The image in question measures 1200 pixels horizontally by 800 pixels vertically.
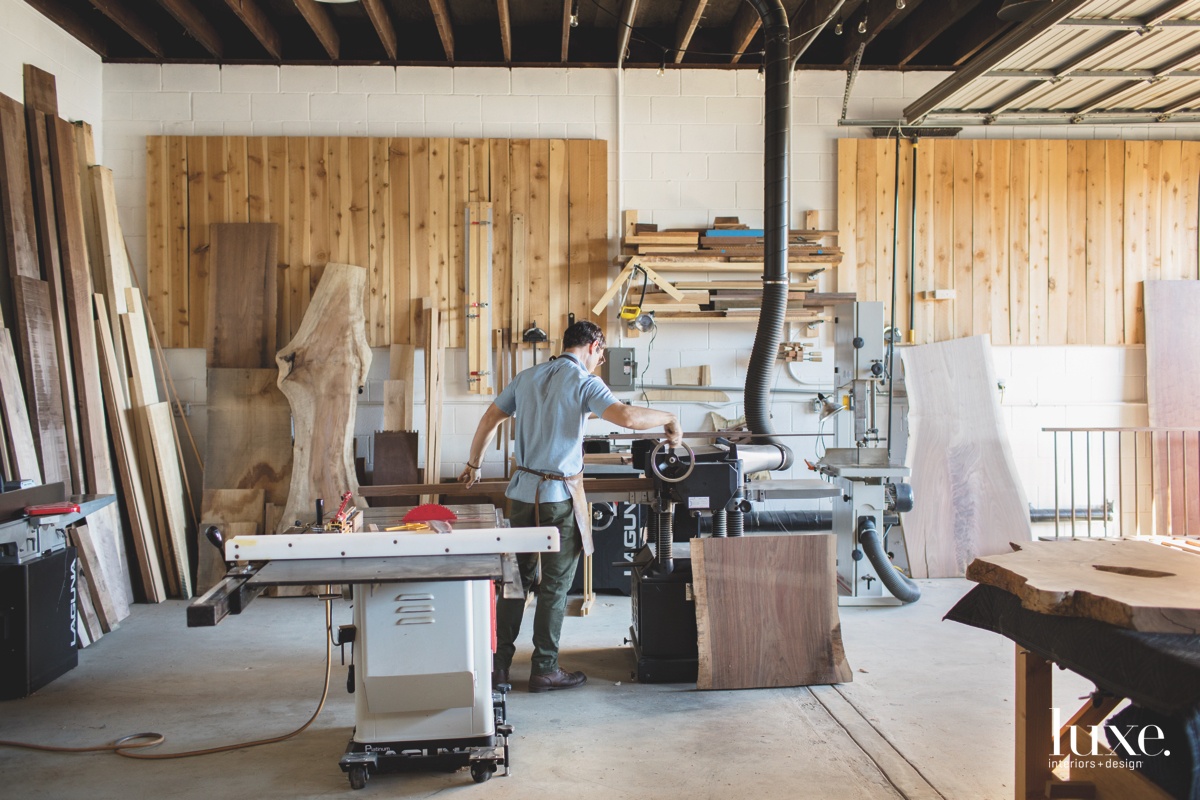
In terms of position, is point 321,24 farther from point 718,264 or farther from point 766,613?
point 766,613

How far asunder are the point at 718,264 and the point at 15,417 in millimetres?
3990

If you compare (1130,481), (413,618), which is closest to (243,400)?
(413,618)

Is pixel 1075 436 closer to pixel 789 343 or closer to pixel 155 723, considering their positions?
pixel 789 343

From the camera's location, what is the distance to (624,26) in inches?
216

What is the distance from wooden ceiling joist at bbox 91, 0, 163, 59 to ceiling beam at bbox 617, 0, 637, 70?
9.59 feet

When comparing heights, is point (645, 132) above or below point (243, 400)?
above

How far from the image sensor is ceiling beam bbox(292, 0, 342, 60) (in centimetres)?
495

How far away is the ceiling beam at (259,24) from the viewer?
197 inches

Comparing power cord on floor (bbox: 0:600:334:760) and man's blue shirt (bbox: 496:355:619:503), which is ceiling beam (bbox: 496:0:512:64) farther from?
power cord on floor (bbox: 0:600:334:760)

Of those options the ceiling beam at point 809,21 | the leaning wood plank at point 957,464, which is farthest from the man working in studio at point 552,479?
the leaning wood plank at point 957,464

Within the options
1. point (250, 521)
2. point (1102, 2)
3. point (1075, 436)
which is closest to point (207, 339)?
point (250, 521)

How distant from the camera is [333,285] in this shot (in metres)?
5.61

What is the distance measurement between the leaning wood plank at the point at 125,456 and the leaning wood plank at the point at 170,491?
11cm

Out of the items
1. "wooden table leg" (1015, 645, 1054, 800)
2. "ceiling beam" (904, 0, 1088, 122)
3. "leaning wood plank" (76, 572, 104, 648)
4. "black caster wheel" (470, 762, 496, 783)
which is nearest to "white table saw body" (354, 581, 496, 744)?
"black caster wheel" (470, 762, 496, 783)
